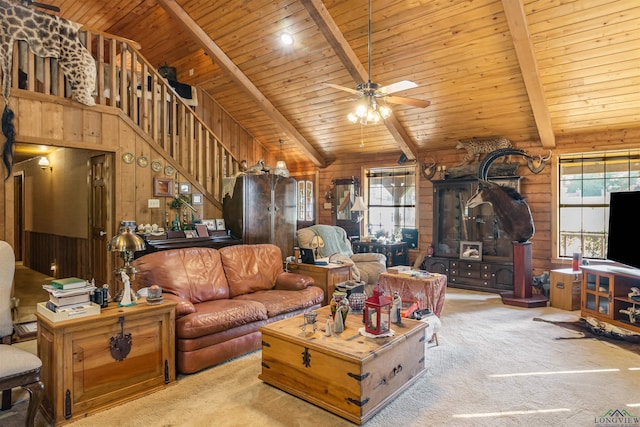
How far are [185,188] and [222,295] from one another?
2651mm

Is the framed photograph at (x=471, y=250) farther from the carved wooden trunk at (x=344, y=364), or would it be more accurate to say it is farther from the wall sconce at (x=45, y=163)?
the wall sconce at (x=45, y=163)

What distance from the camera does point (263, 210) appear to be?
6.29m

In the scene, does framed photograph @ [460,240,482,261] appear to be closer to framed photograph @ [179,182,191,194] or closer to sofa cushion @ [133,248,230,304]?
sofa cushion @ [133,248,230,304]

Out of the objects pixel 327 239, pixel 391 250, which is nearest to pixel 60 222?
pixel 327 239

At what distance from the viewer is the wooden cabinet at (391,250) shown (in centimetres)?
683

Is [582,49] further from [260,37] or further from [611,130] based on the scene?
[260,37]

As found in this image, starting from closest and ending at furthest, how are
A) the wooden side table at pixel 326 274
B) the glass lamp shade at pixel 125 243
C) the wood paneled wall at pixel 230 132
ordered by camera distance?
the glass lamp shade at pixel 125 243 < the wooden side table at pixel 326 274 < the wood paneled wall at pixel 230 132

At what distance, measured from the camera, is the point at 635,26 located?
3938 millimetres

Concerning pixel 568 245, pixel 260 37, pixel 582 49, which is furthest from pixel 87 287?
pixel 568 245

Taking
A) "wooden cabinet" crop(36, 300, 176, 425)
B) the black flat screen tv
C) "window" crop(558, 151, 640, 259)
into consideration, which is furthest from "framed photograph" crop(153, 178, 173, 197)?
"window" crop(558, 151, 640, 259)

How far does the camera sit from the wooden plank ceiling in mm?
4270

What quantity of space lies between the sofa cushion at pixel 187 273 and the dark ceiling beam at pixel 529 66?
13.0ft

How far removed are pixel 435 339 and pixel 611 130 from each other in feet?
13.5

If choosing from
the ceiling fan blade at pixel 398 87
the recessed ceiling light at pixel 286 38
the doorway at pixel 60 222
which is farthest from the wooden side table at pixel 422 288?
the doorway at pixel 60 222
